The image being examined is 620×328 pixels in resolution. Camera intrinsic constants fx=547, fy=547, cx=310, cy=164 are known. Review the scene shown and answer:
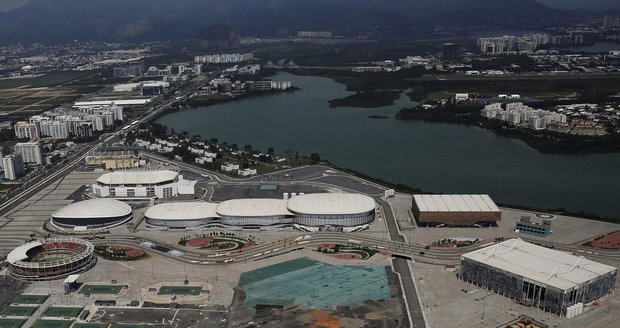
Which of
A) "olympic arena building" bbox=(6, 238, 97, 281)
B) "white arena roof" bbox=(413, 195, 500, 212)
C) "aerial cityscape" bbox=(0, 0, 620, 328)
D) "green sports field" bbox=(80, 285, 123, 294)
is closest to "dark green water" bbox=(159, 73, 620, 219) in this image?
"aerial cityscape" bbox=(0, 0, 620, 328)

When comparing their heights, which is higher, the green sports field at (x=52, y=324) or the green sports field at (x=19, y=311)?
the green sports field at (x=19, y=311)

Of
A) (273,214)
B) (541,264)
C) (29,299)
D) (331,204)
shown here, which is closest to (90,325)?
(29,299)

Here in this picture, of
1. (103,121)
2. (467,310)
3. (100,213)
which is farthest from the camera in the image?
(103,121)

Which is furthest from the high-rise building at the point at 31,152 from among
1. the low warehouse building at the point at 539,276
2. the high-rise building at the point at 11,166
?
the low warehouse building at the point at 539,276

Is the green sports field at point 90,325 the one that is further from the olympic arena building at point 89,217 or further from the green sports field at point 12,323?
the olympic arena building at point 89,217

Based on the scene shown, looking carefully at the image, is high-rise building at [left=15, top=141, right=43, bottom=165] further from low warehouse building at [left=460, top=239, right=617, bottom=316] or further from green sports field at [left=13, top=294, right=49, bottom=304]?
low warehouse building at [left=460, top=239, right=617, bottom=316]

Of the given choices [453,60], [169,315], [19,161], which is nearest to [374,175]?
[169,315]

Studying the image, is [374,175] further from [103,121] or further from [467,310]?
[103,121]
